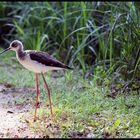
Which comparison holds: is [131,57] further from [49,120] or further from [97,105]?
[49,120]

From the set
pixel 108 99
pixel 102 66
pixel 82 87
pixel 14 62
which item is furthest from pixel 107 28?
pixel 14 62

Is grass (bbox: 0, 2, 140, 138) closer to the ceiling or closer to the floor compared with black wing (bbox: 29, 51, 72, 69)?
closer to the floor

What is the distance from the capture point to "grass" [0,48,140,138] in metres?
4.65

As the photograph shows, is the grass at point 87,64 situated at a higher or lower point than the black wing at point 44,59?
lower

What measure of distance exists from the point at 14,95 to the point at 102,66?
149cm

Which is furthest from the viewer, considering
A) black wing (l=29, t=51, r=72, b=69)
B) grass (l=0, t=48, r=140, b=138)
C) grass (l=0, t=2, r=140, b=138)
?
black wing (l=29, t=51, r=72, b=69)

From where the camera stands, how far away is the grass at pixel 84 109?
15.3 ft

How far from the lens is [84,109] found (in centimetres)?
536

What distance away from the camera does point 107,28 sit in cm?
713

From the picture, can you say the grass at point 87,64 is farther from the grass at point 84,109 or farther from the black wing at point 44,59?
the black wing at point 44,59

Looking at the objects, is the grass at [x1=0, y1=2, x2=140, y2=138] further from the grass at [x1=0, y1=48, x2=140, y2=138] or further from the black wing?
the black wing

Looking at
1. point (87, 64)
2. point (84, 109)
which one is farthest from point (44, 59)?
point (87, 64)

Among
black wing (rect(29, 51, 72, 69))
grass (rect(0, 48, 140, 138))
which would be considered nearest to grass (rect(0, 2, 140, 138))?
grass (rect(0, 48, 140, 138))

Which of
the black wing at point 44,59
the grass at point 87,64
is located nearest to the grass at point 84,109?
the grass at point 87,64
